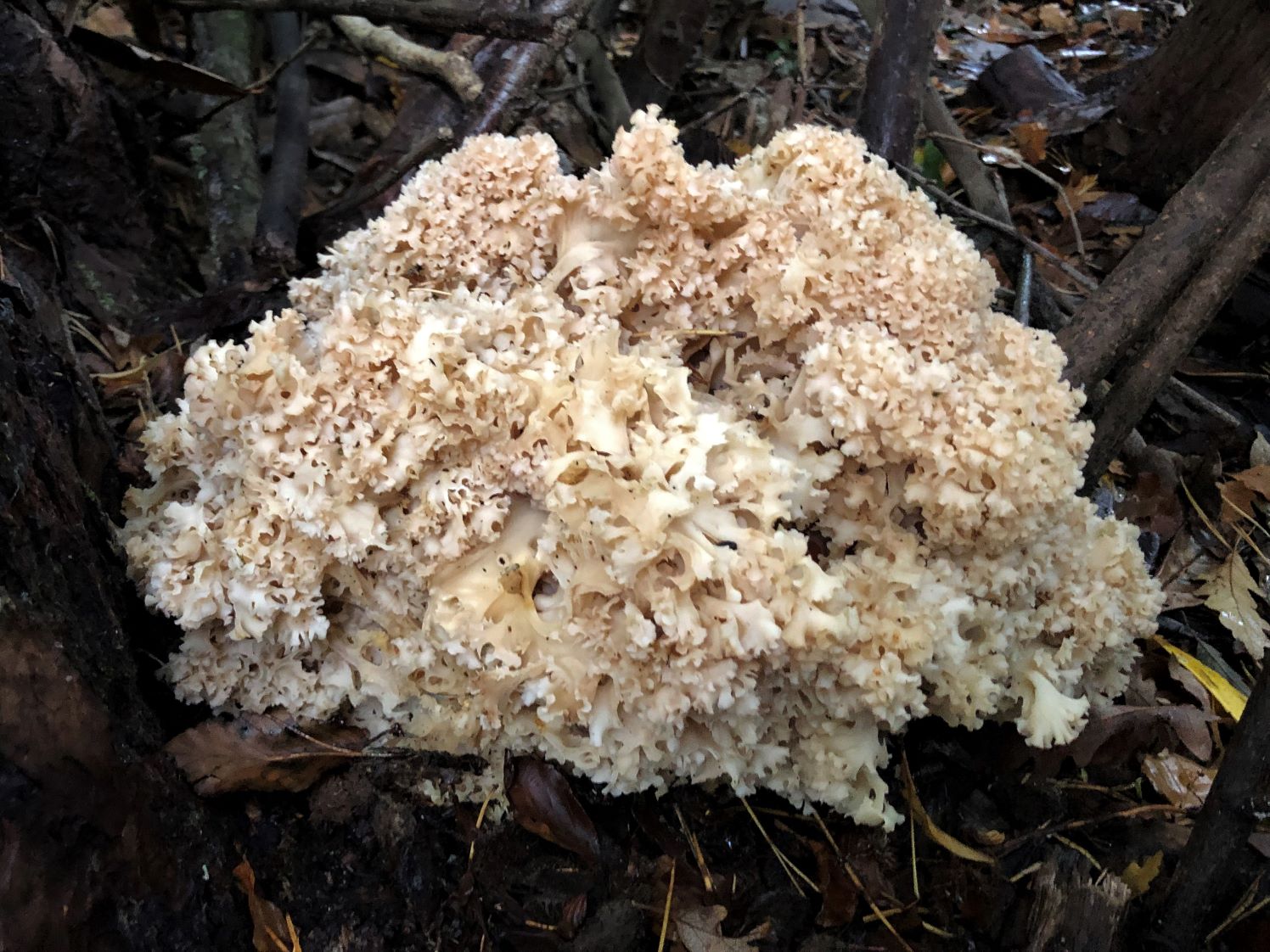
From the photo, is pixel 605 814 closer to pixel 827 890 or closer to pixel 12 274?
pixel 827 890

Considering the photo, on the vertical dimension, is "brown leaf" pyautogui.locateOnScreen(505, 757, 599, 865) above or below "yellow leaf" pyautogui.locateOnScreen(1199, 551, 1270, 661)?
below

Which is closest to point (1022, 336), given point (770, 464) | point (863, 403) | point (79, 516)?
point (863, 403)

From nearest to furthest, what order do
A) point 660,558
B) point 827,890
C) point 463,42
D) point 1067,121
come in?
point 660,558 → point 827,890 → point 463,42 → point 1067,121

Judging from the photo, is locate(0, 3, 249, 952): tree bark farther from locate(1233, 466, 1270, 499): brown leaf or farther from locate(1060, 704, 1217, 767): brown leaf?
locate(1233, 466, 1270, 499): brown leaf

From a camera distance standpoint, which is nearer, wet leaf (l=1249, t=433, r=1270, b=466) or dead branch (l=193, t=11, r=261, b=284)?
wet leaf (l=1249, t=433, r=1270, b=466)

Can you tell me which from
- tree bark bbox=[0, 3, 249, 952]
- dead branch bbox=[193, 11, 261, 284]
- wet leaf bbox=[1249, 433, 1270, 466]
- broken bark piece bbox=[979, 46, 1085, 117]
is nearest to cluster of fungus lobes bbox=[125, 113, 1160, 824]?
tree bark bbox=[0, 3, 249, 952]

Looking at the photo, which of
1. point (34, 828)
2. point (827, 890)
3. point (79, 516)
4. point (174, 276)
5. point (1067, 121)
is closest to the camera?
point (34, 828)

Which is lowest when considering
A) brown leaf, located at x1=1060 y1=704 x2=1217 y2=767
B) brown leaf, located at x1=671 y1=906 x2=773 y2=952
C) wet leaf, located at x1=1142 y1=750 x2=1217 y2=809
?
brown leaf, located at x1=671 y1=906 x2=773 y2=952
